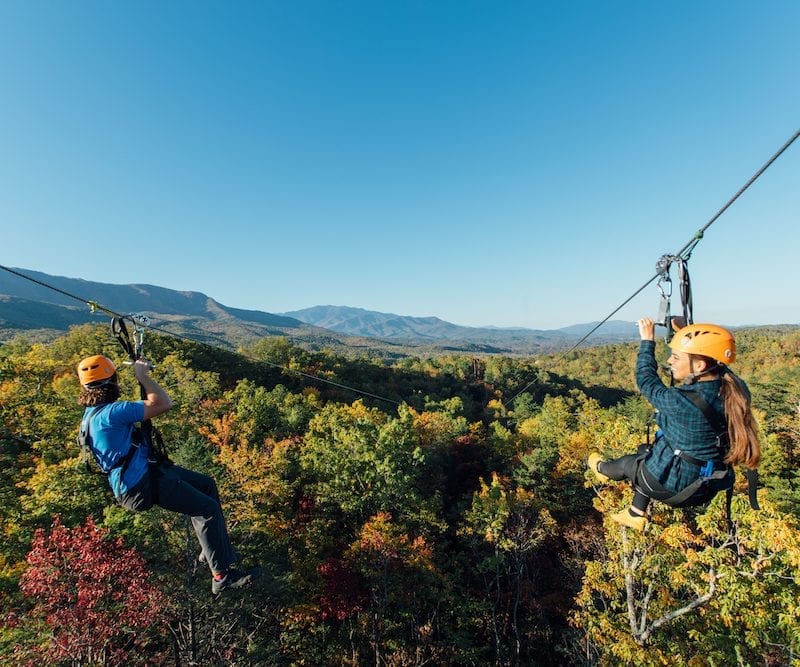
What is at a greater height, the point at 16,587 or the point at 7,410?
the point at 7,410

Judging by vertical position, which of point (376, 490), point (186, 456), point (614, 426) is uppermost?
Answer: point (614, 426)

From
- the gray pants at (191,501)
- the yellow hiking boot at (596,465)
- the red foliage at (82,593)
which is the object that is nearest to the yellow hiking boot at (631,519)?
the yellow hiking boot at (596,465)

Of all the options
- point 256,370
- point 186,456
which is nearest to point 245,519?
point 186,456

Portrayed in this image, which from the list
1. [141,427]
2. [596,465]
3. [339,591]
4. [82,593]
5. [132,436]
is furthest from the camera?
[339,591]

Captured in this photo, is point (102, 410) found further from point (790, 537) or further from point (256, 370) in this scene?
point (256, 370)

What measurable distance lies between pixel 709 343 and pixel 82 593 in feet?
47.1

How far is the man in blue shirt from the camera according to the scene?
12.5 ft

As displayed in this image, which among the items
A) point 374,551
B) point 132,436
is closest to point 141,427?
point 132,436

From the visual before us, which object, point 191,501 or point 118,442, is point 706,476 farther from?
A: point 118,442

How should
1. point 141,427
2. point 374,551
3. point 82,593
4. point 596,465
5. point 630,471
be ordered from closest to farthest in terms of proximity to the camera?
point 141,427 < point 630,471 < point 596,465 < point 82,593 < point 374,551

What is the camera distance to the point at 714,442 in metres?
3.46

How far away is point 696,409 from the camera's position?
3.37m

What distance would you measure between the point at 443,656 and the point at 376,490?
9985 millimetres

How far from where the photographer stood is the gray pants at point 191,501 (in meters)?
4.01
